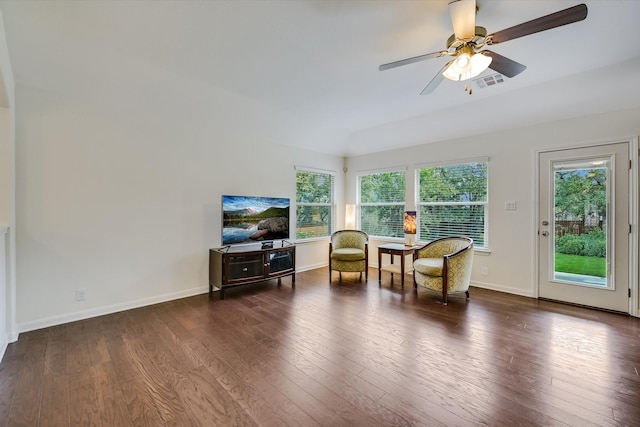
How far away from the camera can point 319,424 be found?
1584 mm

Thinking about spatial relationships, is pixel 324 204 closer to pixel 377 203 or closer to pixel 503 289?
pixel 377 203

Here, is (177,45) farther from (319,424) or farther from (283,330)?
(319,424)

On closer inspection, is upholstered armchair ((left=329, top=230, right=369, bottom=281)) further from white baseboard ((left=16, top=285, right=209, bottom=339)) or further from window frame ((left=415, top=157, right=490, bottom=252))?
white baseboard ((left=16, top=285, right=209, bottom=339))

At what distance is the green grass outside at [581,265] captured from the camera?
338 centimetres

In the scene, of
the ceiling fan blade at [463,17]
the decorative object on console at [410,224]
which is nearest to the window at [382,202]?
the decorative object on console at [410,224]

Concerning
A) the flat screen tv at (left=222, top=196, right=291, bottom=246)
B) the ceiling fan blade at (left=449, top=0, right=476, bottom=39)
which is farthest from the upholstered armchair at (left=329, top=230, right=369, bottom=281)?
the ceiling fan blade at (left=449, top=0, right=476, bottom=39)

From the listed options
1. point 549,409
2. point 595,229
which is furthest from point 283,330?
point 595,229

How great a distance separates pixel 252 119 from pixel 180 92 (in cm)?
107

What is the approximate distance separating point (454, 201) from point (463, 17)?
3.25 meters

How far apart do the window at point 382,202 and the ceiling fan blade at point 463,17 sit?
11.1 ft

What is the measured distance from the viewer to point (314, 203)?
18.5 feet

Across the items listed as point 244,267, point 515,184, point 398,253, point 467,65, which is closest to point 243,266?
point 244,267

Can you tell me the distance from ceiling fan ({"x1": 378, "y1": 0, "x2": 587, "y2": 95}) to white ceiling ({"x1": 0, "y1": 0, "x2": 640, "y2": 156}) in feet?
0.59

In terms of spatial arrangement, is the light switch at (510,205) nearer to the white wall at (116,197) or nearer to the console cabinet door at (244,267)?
the console cabinet door at (244,267)
